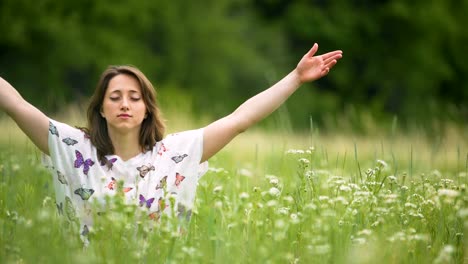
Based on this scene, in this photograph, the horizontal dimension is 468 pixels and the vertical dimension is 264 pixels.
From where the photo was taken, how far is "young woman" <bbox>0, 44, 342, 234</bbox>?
3.53m

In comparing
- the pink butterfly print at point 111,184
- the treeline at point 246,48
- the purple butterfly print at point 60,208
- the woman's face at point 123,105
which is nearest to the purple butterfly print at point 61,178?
the purple butterfly print at point 60,208

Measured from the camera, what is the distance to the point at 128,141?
3.69 metres

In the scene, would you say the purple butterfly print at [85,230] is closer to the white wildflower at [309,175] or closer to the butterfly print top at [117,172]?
the butterfly print top at [117,172]

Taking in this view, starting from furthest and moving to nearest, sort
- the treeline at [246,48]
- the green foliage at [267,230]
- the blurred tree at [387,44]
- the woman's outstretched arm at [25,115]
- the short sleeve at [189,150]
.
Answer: the blurred tree at [387,44] → the treeline at [246,48] → the short sleeve at [189,150] → the woman's outstretched arm at [25,115] → the green foliage at [267,230]

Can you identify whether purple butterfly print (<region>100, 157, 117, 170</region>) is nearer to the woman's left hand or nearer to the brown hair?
the brown hair

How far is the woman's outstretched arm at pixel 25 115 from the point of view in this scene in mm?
3461

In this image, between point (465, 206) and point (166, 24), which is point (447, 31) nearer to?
point (166, 24)

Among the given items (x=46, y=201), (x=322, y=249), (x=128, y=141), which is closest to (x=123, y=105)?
(x=128, y=141)

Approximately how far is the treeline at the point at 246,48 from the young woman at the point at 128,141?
45.8 ft

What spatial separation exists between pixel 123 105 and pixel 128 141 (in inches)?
8.8

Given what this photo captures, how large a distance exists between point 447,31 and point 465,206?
66.1 feet

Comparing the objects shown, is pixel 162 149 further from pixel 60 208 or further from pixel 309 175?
pixel 309 175

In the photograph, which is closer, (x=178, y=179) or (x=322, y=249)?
(x=322, y=249)

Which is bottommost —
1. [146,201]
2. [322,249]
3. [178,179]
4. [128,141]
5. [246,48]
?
[322,249]
